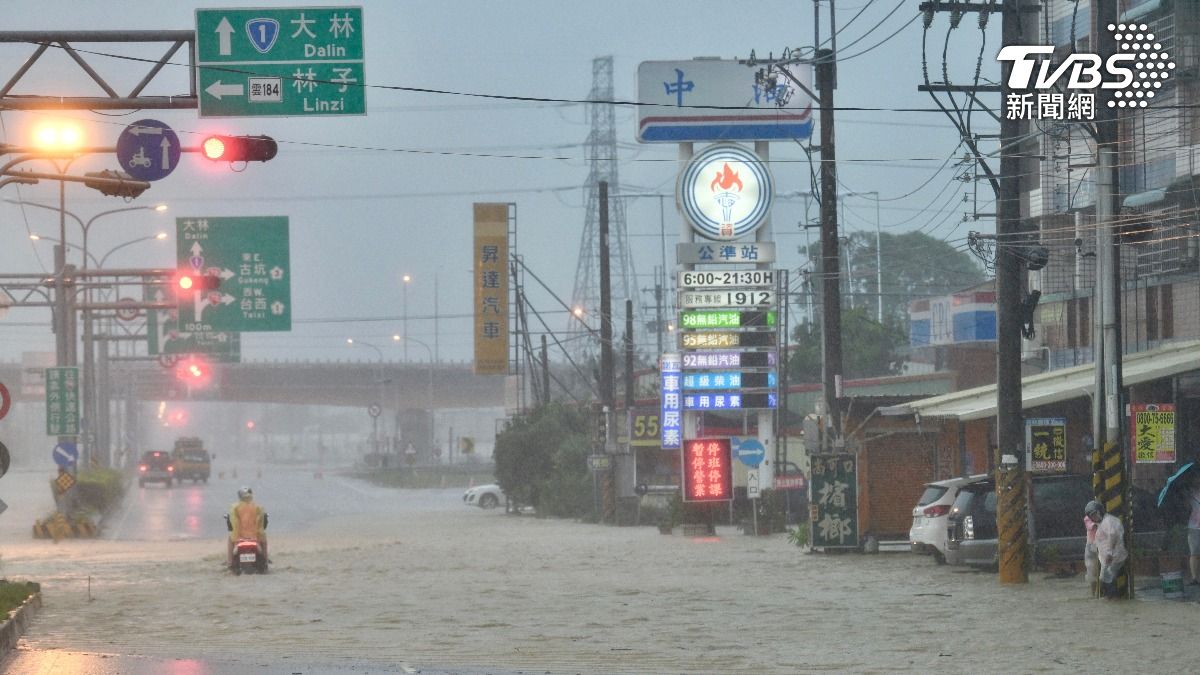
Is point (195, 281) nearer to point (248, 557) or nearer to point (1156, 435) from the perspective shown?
point (248, 557)

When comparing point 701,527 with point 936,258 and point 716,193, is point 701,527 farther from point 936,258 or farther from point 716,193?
point 936,258

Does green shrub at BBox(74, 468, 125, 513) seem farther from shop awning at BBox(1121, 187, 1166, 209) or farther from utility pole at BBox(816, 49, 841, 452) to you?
shop awning at BBox(1121, 187, 1166, 209)

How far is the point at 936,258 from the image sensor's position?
126 metres

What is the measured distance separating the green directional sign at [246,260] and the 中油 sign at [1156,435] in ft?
87.3

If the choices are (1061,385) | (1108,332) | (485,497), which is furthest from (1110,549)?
(485,497)

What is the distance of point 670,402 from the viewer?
51.8 meters

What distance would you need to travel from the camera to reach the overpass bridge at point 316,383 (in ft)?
401

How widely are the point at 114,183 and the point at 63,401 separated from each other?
28475 mm

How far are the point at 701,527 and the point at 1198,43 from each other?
64.5ft

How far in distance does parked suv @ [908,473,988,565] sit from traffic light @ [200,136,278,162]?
14.2 m

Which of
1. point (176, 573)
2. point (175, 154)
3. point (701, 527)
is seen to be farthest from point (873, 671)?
point (701, 527)

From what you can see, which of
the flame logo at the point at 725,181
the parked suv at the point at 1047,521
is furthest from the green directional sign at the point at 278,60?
the flame logo at the point at 725,181

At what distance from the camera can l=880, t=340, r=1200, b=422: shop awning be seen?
2664cm

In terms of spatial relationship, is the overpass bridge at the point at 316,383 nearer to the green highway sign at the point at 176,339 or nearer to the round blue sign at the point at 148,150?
the green highway sign at the point at 176,339
